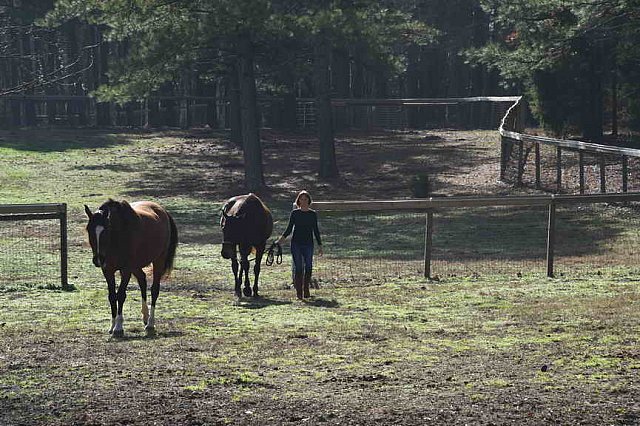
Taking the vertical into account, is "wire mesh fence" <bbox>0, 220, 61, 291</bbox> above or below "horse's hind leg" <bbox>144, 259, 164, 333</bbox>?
below

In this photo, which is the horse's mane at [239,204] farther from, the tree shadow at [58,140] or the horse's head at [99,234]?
the tree shadow at [58,140]

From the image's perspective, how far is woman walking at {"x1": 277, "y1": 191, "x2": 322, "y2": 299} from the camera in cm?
1748

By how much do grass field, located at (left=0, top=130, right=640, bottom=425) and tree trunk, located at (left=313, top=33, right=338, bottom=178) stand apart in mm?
15972

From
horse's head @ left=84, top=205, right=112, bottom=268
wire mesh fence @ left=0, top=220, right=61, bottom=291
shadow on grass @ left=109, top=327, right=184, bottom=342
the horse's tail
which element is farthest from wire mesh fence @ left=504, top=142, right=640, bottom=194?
horse's head @ left=84, top=205, right=112, bottom=268

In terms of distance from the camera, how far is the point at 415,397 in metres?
10.5

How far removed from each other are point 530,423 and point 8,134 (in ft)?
151

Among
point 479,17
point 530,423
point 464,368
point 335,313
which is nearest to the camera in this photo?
point 530,423

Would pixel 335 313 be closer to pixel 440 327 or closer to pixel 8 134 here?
pixel 440 327

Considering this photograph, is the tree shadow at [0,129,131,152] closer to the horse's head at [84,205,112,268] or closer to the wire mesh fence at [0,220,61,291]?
the wire mesh fence at [0,220,61,291]

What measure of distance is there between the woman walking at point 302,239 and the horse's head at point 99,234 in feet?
13.5

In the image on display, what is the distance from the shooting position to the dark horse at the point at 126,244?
550 inches

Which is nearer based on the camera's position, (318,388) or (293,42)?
(318,388)

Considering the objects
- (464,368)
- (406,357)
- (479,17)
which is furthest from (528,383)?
(479,17)

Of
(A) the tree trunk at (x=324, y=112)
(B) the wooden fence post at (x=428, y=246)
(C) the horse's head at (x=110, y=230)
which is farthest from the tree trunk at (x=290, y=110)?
(C) the horse's head at (x=110, y=230)
